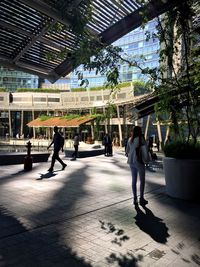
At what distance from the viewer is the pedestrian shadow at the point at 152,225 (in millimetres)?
4598

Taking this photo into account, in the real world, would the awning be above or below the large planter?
above

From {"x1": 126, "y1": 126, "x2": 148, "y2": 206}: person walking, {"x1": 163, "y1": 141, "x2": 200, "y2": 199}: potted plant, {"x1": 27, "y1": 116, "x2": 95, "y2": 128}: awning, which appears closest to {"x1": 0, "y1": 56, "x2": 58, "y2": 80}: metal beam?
{"x1": 126, "y1": 126, "x2": 148, "y2": 206}: person walking

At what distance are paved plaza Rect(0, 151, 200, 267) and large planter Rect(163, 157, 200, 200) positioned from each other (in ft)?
0.88

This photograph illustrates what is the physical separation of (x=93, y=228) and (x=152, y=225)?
1000 millimetres

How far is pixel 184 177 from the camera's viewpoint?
7.01 meters

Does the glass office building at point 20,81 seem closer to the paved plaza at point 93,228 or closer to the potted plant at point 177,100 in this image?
the potted plant at point 177,100

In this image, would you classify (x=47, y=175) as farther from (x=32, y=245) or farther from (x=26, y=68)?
(x=32, y=245)

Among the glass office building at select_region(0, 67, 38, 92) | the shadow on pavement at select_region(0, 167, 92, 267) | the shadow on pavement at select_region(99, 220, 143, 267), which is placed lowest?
the shadow on pavement at select_region(99, 220, 143, 267)

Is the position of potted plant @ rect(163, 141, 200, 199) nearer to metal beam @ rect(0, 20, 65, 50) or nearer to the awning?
metal beam @ rect(0, 20, 65, 50)

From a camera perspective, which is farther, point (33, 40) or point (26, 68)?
point (26, 68)

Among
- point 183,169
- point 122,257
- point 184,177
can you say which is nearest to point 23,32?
point 122,257

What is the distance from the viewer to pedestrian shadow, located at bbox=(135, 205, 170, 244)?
4.60 m

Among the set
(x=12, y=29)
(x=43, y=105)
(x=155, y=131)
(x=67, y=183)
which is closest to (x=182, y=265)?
(x=12, y=29)

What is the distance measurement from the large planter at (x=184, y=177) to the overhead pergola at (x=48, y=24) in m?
3.12
